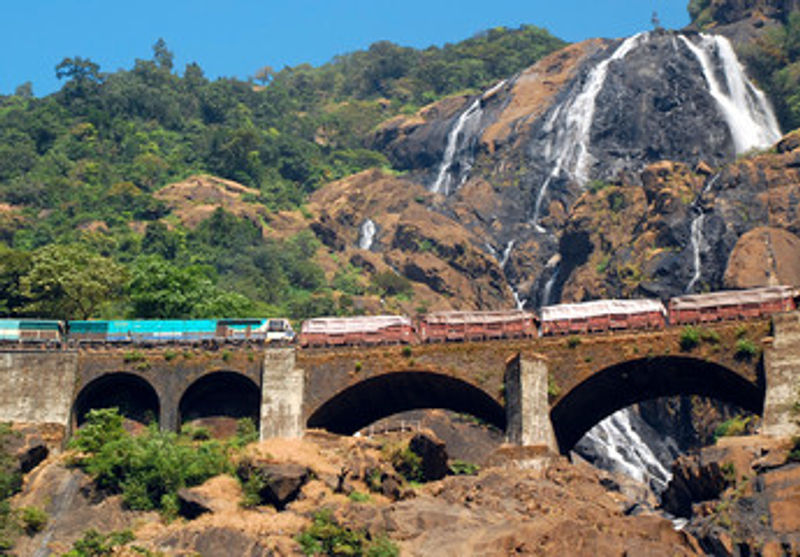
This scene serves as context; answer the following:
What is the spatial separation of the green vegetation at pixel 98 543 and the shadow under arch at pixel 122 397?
17780 mm

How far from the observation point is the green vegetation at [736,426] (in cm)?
8800

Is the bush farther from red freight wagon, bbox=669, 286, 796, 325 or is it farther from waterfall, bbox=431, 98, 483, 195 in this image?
red freight wagon, bbox=669, 286, 796, 325

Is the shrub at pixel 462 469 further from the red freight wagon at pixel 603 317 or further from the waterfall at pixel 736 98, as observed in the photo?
the waterfall at pixel 736 98

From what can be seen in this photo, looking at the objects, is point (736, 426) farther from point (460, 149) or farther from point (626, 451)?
point (460, 149)

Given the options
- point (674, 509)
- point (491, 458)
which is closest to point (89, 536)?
point (491, 458)

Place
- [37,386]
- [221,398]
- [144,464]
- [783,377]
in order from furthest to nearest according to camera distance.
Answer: [221,398] → [37,386] → [783,377] → [144,464]

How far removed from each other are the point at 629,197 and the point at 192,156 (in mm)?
77681

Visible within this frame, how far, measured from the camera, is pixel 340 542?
190 ft

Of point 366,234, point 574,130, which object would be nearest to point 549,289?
point 574,130

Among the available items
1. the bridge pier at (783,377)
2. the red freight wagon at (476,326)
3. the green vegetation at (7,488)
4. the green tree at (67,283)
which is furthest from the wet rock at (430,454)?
the green tree at (67,283)

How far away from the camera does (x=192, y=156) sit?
178375 millimetres

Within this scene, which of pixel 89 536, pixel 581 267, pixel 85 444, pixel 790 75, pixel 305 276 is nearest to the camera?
pixel 89 536

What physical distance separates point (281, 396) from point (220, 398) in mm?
5906

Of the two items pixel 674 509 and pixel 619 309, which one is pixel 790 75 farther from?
pixel 674 509
